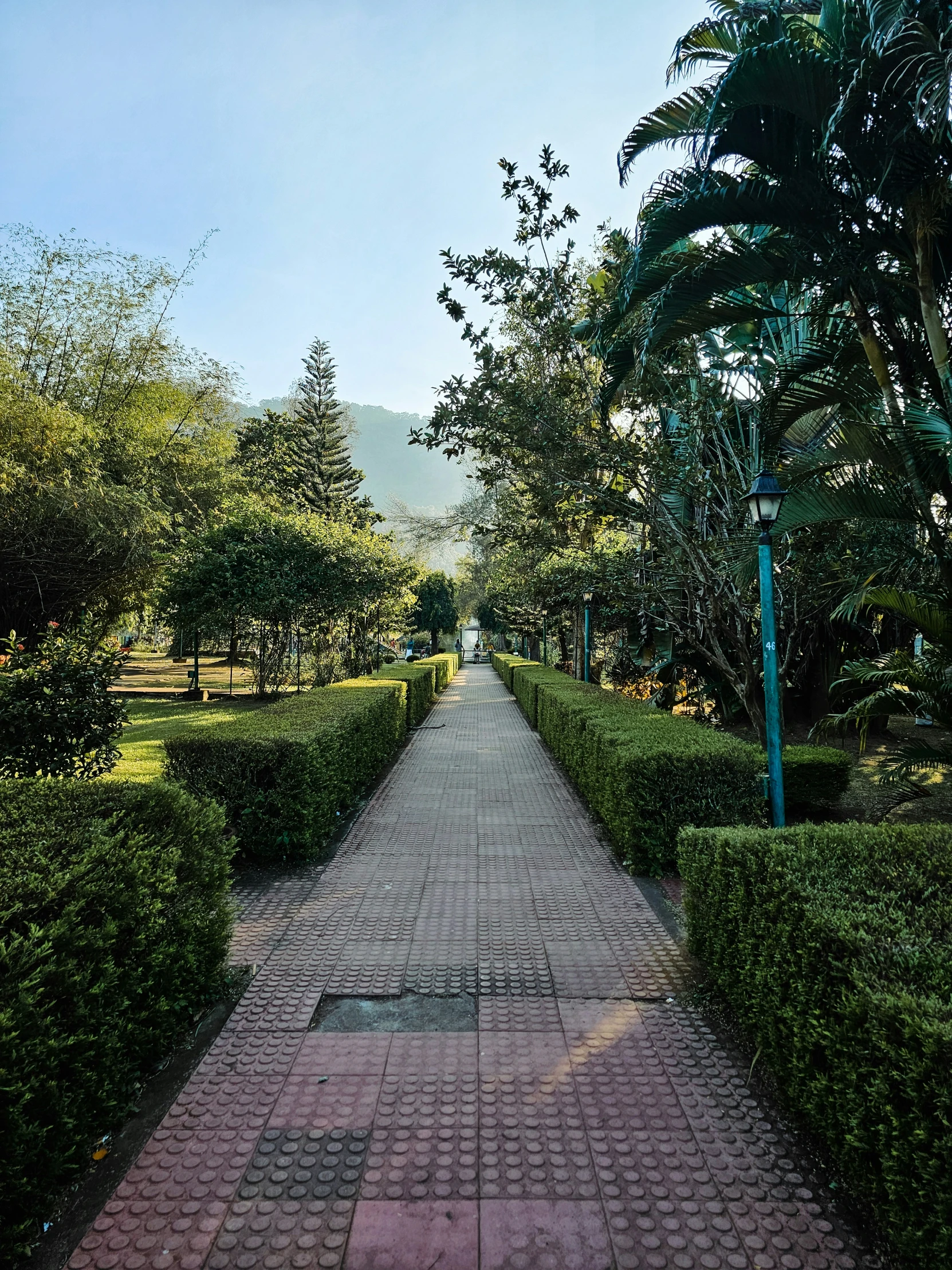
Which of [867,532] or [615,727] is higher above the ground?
[867,532]

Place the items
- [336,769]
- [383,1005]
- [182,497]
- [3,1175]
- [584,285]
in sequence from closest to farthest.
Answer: [3,1175] < [383,1005] < [336,769] < [584,285] < [182,497]

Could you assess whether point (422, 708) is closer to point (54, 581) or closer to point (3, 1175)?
point (54, 581)

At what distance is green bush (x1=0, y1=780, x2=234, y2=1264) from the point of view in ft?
6.19

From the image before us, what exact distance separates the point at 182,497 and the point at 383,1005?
1873cm

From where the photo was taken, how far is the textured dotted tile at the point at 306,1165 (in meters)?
2.09

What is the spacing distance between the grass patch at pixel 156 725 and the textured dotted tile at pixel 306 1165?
8.29 feet

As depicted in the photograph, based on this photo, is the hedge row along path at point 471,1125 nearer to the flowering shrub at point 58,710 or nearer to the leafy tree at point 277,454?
the flowering shrub at point 58,710

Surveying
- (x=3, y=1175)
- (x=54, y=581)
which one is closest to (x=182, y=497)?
(x=54, y=581)

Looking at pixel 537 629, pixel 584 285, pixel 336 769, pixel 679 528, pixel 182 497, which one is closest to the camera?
pixel 336 769

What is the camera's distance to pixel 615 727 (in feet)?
21.8

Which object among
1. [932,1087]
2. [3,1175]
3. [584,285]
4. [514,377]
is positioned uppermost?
[584,285]

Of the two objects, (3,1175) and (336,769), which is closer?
(3,1175)

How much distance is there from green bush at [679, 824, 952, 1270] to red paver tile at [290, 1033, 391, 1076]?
1.57 m

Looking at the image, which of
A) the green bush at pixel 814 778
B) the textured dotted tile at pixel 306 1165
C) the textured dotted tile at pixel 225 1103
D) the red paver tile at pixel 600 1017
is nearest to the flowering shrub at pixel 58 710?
the textured dotted tile at pixel 225 1103
